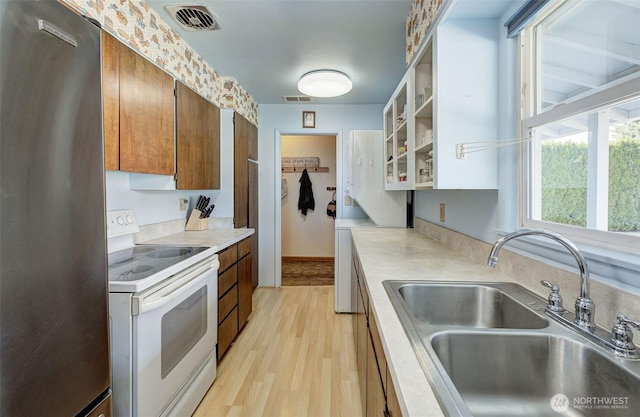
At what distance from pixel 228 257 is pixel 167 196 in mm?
743

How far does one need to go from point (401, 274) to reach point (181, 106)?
1900 millimetres

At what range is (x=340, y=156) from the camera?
152 inches

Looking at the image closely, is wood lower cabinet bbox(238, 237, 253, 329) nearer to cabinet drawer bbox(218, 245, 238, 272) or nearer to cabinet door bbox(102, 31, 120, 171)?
cabinet drawer bbox(218, 245, 238, 272)

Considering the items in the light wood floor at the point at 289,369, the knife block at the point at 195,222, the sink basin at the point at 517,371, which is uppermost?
the knife block at the point at 195,222

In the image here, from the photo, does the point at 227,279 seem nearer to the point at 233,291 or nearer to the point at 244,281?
the point at 233,291

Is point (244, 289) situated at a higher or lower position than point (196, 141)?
lower

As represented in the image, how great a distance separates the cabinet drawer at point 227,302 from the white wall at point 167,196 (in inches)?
31.1

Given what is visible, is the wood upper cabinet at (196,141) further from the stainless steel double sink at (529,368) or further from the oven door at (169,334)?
the stainless steel double sink at (529,368)

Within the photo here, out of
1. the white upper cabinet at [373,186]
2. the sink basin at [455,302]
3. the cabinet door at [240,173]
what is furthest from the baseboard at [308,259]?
the sink basin at [455,302]

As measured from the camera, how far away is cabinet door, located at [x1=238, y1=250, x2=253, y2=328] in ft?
8.21

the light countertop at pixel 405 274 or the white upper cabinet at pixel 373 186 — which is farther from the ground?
the white upper cabinet at pixel 373 186

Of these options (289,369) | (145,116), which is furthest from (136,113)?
(289,369)

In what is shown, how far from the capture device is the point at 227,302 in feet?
7.25

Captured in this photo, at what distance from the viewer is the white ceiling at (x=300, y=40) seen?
184 centimetres
